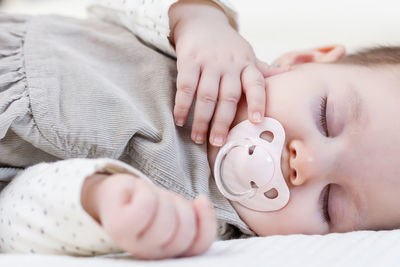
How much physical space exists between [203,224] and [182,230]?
24 millimetres

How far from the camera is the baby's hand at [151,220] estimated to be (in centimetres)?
56

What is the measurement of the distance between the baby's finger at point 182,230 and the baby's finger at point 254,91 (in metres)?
0.34

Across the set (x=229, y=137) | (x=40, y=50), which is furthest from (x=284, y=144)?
(x=40, y=50)

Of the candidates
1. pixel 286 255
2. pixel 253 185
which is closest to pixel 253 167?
pixel 253 185

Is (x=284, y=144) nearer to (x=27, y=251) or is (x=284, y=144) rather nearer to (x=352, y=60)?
(x=352, y=60)

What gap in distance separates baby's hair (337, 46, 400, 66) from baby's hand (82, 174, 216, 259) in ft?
1.69

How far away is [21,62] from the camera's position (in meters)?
0.93

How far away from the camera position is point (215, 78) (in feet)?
3.07

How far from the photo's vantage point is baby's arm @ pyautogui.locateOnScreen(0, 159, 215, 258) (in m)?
0.57

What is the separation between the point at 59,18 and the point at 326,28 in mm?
1022

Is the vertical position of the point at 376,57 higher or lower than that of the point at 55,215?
higher

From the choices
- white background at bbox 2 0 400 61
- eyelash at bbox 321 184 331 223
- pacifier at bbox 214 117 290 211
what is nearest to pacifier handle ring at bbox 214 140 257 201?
pacifier at bbox 214 117 290 211

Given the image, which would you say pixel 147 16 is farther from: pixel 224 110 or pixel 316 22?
pixel 316 22

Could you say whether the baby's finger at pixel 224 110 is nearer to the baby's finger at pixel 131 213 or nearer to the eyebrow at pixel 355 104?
the eyebrow at pixel 355 104
